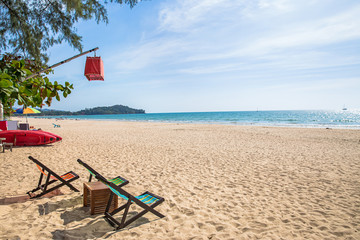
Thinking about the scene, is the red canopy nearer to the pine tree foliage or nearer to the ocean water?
the pine tree foliage

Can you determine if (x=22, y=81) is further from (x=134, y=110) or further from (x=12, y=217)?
(x=134, y=110)

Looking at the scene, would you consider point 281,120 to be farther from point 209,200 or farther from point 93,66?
point 93,66

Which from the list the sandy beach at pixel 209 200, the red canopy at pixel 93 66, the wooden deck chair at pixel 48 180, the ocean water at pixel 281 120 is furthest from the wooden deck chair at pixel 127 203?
the ocean water at pixel 281 120

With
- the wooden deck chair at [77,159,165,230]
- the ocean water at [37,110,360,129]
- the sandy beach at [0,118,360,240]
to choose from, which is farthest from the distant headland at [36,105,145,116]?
the wooden deck chair at [77,159,165,230]

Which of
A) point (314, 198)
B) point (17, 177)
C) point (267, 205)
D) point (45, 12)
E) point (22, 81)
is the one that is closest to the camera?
point (22, 81)

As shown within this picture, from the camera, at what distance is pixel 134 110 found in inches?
7032

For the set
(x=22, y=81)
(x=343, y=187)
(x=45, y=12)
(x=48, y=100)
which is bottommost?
(x=343, y=187)

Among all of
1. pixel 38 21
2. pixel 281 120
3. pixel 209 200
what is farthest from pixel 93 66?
pixel 281 120

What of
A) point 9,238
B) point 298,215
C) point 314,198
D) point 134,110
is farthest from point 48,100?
point 134,110

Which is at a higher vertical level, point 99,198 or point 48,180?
point 48,180

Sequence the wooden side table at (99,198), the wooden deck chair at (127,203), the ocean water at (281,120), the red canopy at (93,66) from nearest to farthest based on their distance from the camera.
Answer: the wooden deck chair at (127,203)
the wooden side table at (99,198)
the red canopy at (93,66)
the ocean water at (281,120)

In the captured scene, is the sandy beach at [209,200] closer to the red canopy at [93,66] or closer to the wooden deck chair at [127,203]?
the wooden deck chair at [127,203]

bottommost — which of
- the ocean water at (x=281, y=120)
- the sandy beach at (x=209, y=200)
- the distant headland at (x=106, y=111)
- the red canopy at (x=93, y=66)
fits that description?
the sandy beach at (x=209, y=200)

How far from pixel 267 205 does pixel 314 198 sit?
3.57ft
